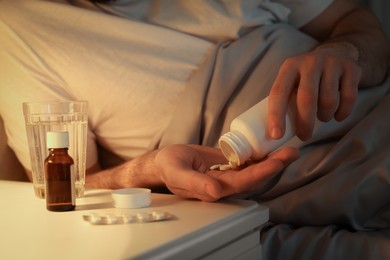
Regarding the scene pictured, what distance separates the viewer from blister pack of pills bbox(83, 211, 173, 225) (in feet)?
1.87

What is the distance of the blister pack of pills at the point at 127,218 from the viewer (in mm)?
569

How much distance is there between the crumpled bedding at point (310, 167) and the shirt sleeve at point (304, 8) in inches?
7.1

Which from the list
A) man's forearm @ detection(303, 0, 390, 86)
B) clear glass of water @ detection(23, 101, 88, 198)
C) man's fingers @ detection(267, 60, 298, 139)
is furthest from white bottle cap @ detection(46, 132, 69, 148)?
man's forearm @ detection(303, 0, 390, 86)

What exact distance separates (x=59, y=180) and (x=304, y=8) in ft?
2.42

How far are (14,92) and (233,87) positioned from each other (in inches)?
16.1

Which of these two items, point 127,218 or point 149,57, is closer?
point 127,218

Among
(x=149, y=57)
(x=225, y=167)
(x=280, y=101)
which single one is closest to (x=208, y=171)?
(x=225, y=167)

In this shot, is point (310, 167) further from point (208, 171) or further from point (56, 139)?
point (56, 139)

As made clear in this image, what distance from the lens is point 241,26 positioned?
1047 mm

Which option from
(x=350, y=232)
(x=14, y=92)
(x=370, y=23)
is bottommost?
(x=350, y=232)

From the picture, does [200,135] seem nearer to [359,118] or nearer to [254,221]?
[359,118]

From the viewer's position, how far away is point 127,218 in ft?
1.89

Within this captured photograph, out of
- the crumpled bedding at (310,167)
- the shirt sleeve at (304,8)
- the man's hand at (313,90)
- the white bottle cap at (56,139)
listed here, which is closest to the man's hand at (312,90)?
the man's hand at (313,90)

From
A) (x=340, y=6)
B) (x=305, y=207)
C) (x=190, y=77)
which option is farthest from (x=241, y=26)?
(x=305, y=207)
